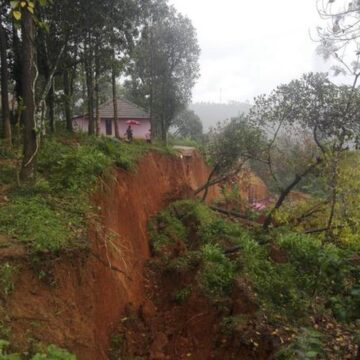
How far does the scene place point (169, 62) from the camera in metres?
25.4

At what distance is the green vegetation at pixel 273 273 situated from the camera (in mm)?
6652

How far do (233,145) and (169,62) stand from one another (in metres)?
10.4

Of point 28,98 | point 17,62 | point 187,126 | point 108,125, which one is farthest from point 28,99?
point 187,126

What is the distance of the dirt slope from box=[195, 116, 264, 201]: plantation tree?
686 cm

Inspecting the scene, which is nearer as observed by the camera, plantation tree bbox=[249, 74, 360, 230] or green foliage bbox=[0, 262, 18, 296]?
green foliage bbox=[0, 262, 18, 296]

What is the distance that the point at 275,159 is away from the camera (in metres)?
16.9

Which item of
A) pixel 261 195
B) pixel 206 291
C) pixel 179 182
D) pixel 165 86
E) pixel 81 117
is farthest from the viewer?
pixel 261 195

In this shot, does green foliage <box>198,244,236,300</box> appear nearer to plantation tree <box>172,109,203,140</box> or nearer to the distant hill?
plantation tree <box>172,109,203,140</box>

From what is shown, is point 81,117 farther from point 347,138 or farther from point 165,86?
point 347,138

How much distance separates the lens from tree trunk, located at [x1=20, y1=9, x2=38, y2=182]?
27.1 feet

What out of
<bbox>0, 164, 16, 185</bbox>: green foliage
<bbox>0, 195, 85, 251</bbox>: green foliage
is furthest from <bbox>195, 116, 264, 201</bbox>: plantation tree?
<bbox>0, 195, 85, 251</bbox>: green foliage

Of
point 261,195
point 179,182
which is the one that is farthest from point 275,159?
point 261,195

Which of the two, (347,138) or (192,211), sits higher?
(347,138)

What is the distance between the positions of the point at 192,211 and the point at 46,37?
812cm
